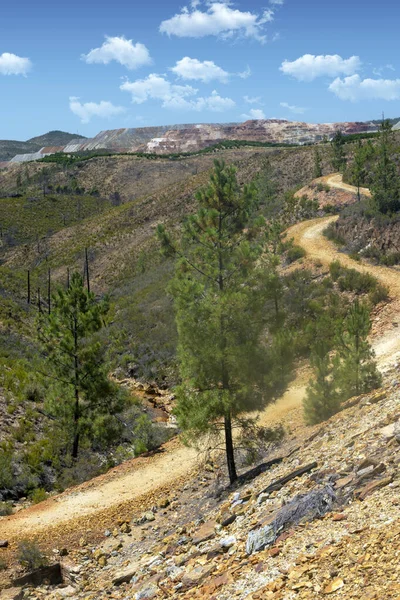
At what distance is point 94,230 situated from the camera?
300 ft

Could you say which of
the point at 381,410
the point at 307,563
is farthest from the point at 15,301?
the point at 307,563

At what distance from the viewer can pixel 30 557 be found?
42.7 ft

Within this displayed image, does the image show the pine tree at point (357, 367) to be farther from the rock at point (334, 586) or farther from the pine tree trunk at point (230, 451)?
the rock at point (334, 586)

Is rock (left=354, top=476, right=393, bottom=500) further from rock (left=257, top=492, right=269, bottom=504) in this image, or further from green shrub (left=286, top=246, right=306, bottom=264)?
green shrub (left=286, top=246, right=306, bottom=264)

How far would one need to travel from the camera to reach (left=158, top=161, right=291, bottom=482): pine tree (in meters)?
15.0

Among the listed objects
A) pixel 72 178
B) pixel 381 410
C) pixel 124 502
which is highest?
pixel 72 178

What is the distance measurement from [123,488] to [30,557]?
512 centimetres

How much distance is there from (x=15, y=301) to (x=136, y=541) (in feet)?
139

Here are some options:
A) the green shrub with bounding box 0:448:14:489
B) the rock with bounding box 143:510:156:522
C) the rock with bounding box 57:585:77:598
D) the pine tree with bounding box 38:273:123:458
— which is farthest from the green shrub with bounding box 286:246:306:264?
the rock with bounding box 57:585:77:598

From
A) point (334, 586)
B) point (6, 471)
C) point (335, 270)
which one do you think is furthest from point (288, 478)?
point (335, 270)

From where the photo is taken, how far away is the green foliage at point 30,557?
12.9 metres

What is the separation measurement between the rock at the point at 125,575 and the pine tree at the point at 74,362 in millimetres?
10103

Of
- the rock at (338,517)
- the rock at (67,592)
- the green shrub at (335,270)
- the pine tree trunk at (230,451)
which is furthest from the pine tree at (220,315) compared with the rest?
the green shrub at (335,270)

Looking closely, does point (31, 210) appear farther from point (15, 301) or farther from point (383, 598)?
point (383, 598)
